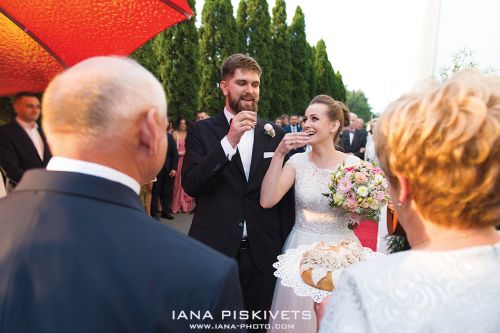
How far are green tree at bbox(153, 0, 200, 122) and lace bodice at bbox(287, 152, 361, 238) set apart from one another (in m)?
15.1

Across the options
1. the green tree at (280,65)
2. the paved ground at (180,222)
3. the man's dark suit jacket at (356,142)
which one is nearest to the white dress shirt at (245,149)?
the paved ground at (180,222)

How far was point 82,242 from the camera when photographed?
1.04 metres

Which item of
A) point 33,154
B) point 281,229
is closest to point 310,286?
point 281,229

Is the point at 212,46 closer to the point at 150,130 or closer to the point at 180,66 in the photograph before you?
the point at 180,66

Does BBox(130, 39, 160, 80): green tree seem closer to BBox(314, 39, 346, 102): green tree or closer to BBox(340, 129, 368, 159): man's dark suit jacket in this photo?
BBox(340, 129, 368, 159): man's dark suit jacket

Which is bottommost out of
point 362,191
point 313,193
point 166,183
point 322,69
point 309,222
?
point 166,183

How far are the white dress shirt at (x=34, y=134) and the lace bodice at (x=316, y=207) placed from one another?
12.9 ft

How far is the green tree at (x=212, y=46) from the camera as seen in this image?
21.5 metres

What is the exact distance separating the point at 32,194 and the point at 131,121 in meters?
0.33

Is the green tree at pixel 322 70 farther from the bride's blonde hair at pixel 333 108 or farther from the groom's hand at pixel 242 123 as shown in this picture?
the groom's hand at pixel 242 123

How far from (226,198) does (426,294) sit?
212cm

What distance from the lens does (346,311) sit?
113 cm

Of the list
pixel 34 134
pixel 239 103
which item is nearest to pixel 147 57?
pixel 34 134

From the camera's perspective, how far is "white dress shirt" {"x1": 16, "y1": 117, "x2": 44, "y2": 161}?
18.3 ft
